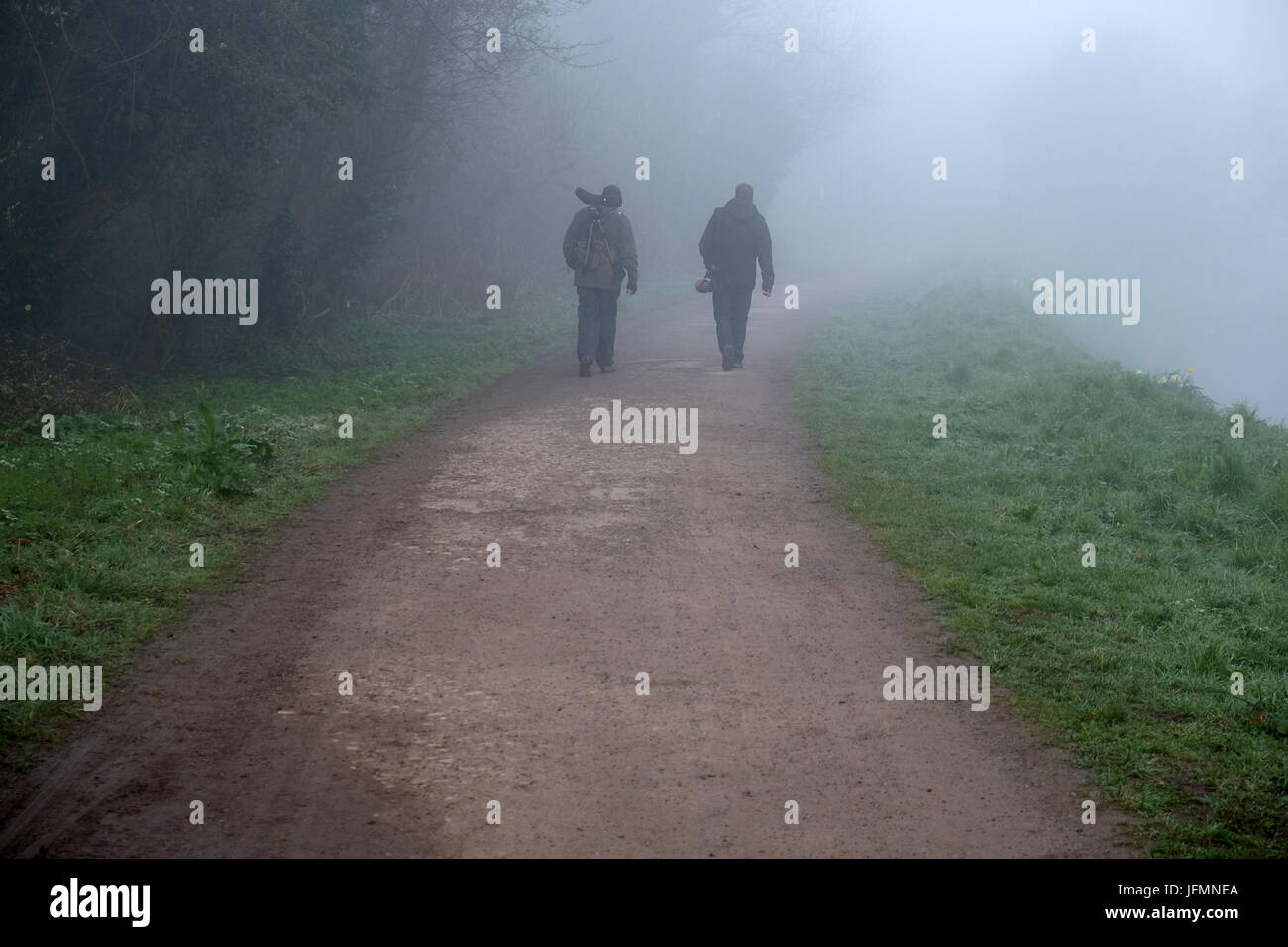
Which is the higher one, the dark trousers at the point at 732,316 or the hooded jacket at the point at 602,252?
the hooded jacket at the point at 602,252

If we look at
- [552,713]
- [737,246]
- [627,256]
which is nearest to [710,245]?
[737,246]

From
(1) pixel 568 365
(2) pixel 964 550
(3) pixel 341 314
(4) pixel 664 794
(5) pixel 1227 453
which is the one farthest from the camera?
(3) pixel 341 314

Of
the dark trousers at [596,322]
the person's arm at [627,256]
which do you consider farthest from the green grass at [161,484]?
the person's arm at [627,256]

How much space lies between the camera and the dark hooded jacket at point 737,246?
14047 millimetres

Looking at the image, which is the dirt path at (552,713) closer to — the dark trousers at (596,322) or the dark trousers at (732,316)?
the dark trousers at (596,322)

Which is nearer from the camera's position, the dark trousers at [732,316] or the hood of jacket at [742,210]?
the hood of jacket at [742,210]

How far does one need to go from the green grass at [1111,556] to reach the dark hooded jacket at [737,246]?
162cm

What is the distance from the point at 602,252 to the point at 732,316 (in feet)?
6.84

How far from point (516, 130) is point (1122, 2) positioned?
127 metres

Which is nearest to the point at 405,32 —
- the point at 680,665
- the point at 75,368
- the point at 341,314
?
the point at 341,314

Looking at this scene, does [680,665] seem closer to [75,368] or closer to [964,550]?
[964,550]

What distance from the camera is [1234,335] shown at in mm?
47875

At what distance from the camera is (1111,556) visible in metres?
7.45

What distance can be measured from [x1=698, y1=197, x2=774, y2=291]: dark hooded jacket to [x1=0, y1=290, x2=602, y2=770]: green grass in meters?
3.21
